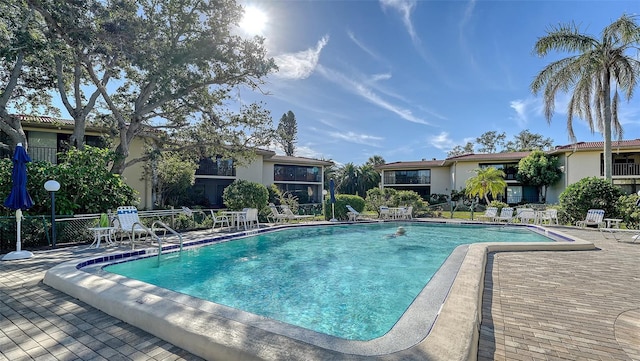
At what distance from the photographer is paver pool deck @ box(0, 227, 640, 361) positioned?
2705 millimetres

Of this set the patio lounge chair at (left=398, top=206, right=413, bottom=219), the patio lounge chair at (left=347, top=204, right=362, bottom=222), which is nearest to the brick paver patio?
the patio lounge chair at (left=347, top=204, right=362, bottom=222)

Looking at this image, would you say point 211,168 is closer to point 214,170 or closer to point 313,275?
point 214,170

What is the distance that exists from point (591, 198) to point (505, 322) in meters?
14.1

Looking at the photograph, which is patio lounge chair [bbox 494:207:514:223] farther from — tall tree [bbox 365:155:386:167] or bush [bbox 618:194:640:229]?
tall tree [bbox 365:155:386:167]

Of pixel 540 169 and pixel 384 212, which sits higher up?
pixel 540 169

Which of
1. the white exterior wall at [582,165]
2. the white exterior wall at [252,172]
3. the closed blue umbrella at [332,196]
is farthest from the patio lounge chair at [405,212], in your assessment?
the white exterior wall at [582,165]

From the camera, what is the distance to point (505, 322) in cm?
341

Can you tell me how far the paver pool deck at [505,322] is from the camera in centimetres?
271

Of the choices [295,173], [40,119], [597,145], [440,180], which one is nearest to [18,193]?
[40,119]

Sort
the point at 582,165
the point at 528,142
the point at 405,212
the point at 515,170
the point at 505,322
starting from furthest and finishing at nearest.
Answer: the point at 528,142
the point at 515,170
the point at 582,165
the point at 405,212
the point at 505,322

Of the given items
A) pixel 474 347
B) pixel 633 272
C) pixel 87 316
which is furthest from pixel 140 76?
pixel 633 272

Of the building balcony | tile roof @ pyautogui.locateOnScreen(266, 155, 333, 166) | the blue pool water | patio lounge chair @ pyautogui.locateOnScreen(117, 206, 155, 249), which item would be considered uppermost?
tile roof @ pyautogui.locateOnScreen(266, 155, 333, 166)

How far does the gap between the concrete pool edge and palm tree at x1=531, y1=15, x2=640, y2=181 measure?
15.5m

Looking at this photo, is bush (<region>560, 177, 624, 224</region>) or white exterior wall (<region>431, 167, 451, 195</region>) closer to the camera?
bush (<region>560, 177, 624, 224</region>)
